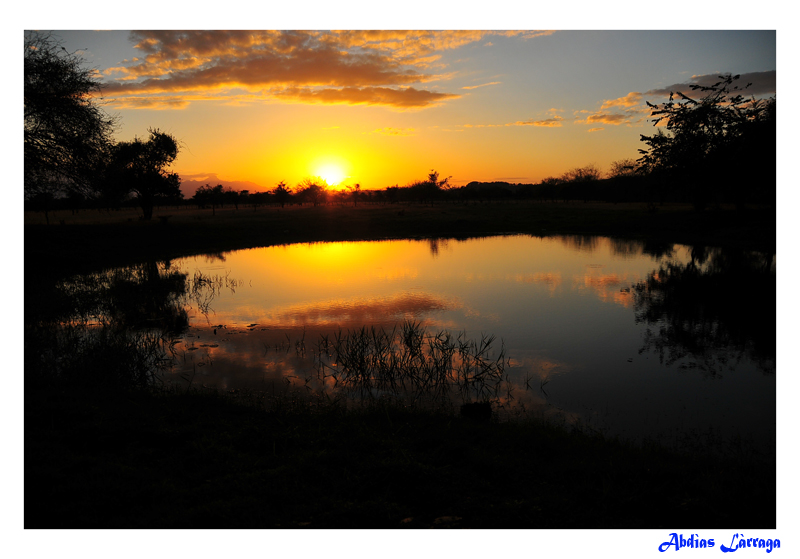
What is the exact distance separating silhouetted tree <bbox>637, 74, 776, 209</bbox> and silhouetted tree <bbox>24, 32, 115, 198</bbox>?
138ft

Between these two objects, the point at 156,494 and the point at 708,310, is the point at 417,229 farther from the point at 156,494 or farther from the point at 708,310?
the point at 156,494

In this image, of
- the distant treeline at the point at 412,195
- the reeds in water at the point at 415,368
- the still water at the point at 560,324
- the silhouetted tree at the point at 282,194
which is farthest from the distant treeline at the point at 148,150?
the silhouetted tree at the point at 282,194

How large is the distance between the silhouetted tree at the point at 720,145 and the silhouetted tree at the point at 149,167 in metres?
52.3

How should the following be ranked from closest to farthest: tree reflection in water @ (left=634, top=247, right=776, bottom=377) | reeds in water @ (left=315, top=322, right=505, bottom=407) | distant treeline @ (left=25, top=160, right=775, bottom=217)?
1. reeds in water @ (left=315, top=322, right=505, bottom=407)
2. tree reflection in water @ (left=634, top=247, right=776, bottom=377)
3. distant treeline @ (left=25, top=160, right=775, bottom=217)

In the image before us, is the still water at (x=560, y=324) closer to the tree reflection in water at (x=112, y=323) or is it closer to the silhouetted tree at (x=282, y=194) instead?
the tree reflection in water at (x=112, y=323)

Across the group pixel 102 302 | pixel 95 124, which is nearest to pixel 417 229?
pixel 95 124

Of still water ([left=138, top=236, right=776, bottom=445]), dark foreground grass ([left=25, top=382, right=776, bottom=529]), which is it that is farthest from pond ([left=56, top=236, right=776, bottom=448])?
dark foreground grass ([left=25, top=382, right=776, bottom=529])

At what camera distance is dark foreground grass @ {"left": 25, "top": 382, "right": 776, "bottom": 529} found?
525 centimetres

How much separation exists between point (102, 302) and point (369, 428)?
16154mm

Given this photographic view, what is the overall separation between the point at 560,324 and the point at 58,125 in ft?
86.8

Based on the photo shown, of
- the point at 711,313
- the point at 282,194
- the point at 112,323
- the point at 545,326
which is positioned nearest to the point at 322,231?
the point at 112,323

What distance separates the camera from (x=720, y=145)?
3688cm

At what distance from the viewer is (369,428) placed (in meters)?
7.45

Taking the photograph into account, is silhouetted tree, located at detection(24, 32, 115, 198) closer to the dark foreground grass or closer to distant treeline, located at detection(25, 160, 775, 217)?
the dark foreground grass
